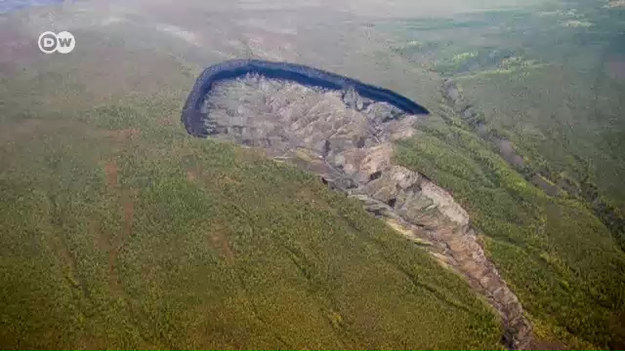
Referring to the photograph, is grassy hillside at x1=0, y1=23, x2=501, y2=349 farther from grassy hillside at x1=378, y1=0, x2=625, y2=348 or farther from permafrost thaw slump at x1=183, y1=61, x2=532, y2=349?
grassy hillside at x1=378, y1=0, x2=625, y2=348

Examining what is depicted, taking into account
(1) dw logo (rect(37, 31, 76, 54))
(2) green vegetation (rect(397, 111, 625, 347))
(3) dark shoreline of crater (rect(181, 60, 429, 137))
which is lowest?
(2) green vegetation (rect(397, 111, 625, 347))

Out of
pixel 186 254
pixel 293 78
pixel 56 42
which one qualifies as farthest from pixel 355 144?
pixel 56 42

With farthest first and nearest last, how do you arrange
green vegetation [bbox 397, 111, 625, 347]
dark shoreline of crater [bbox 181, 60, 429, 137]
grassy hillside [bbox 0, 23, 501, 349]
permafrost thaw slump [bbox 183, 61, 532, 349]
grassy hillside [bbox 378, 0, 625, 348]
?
dark shoreline of crater [bbox 181, 60, 429, 137], permafrost thaw slump [bbox 183, 61, 532, 349], grassy hillside [bbox 378, 0, 625, 348], green vegetation [bbox 397, 111, 625, 347], grassy hillside [bbox 0, 23, 501, 349]

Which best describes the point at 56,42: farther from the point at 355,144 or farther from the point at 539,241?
the point at 539,241

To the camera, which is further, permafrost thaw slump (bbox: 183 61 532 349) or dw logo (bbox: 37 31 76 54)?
dw logo (bbox: 37 31 76 54)

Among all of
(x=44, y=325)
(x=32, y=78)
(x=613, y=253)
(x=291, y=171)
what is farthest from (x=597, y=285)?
(x=32, y=78)

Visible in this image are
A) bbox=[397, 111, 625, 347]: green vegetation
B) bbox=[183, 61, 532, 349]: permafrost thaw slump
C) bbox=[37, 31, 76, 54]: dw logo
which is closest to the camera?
bbox=[397, 111, 625, 347]: green vegetation

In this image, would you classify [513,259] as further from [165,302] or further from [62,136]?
[62,136]

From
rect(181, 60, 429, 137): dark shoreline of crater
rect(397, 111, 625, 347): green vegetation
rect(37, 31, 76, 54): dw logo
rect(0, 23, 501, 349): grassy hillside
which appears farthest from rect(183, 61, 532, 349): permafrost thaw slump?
rect(37, 31, 76, 54): dw logo
